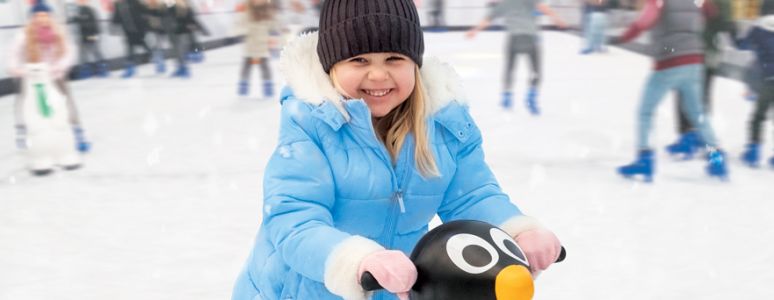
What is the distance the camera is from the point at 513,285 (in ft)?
3.17

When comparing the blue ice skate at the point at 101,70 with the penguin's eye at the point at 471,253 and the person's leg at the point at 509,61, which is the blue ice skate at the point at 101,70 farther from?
the penguin's eye at the point at 471,253

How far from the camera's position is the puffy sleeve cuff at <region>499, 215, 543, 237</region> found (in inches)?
48.5

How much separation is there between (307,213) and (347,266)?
135 millimetres

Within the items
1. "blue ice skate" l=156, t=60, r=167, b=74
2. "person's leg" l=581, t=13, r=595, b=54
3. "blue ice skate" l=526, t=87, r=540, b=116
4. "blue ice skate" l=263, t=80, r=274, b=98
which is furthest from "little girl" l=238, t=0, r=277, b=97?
"person's leg" l=581, t=13, r=595, b=54

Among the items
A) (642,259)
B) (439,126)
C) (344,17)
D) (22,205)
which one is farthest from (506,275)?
(22,205)

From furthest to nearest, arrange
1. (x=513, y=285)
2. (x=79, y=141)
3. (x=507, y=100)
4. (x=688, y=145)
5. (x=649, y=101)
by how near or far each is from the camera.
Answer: (x=507, y=100) → (x=79, y=141) → (x=688, y=145) → (x=649, y=101) → (x=513, y=285)

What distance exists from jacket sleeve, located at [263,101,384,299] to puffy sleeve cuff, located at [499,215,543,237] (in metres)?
0.27

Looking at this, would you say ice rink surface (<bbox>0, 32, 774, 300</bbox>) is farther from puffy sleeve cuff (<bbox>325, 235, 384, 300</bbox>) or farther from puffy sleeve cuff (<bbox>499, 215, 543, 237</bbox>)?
puffy sleeve cuff (<bbox>325, 235, 384, 300</bbox>)

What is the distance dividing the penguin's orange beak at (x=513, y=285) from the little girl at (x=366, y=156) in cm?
19

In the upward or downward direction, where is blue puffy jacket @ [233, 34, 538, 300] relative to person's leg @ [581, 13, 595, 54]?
upward

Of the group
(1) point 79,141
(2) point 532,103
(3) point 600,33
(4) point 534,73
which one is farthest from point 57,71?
(3) point 600,33

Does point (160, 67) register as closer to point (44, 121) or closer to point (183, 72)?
point (183, 72)

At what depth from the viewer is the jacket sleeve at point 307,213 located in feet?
3.57

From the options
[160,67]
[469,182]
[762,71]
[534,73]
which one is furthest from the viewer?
[160,67]
